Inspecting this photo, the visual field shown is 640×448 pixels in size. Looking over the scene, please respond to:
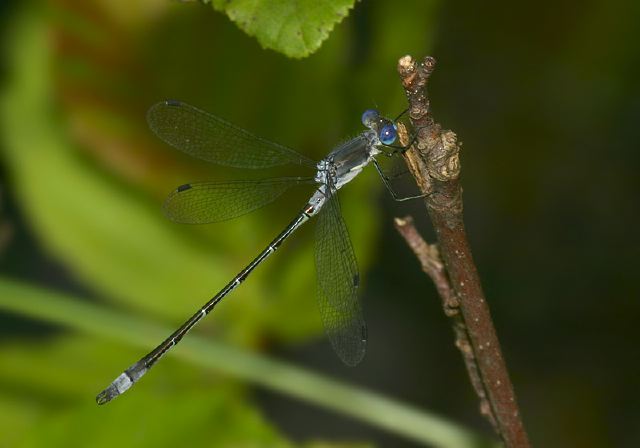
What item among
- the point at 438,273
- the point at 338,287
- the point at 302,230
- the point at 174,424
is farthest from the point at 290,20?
the point at 302,230

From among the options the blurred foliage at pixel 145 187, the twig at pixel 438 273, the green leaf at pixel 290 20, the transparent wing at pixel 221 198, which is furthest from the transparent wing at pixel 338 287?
the green leaf at pixel 290 20

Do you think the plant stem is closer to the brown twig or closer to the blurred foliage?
the blurred foliage

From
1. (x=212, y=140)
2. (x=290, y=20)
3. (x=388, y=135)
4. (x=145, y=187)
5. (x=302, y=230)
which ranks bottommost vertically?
(x=290, y=20)

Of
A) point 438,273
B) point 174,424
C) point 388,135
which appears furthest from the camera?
point 174,424

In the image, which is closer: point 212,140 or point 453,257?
point 453,257

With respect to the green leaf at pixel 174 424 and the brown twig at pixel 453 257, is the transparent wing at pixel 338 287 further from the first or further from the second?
the brown twig at pixel 453 257

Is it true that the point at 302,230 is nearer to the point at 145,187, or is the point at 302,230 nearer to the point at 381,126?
the point at 145,187

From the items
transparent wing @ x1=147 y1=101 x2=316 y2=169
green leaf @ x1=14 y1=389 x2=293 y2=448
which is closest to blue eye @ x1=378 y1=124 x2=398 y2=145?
transparent wing @ x1=147 y1=101 x2=316 y2=169

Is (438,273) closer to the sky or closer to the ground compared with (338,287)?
closer to the ground
